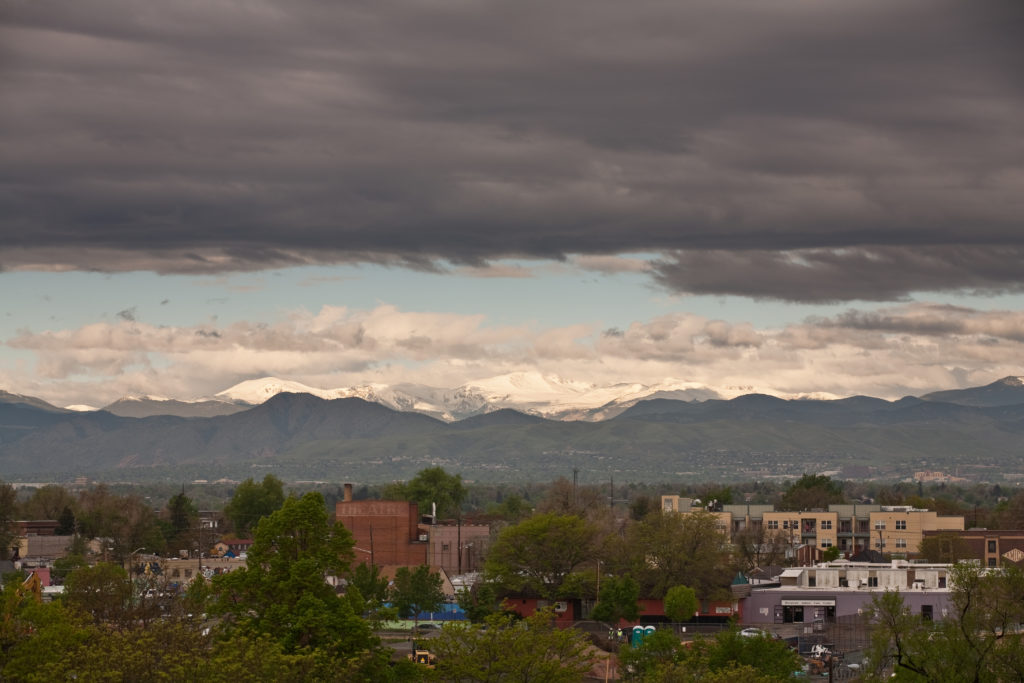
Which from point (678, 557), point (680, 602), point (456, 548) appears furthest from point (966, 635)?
point (456, 548)

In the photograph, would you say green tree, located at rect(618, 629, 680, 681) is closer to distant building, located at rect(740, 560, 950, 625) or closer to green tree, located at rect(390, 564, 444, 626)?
distant building, located at rect(740, 560, 950, 625)

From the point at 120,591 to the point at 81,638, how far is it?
3248cm

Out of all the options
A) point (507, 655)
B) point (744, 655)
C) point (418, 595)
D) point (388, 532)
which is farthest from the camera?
point (388, 532)

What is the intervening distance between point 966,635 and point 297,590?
Result: 30117 millimetres

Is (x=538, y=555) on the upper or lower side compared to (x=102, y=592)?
upper

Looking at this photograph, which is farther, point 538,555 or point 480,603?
point 538,555

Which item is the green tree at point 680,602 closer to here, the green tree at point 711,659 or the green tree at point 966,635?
the green tree at point 711,659

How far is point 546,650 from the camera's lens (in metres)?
66.4

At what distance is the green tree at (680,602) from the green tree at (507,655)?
59.2m

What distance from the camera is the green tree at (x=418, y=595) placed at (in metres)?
138

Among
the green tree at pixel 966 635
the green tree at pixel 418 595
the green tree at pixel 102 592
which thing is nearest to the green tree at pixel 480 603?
the green tree at pixel 418 595

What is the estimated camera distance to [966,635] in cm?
5106

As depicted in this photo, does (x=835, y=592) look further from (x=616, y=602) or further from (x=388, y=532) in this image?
(x=388, y=532)

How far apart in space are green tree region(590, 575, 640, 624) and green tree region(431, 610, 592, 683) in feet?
186
